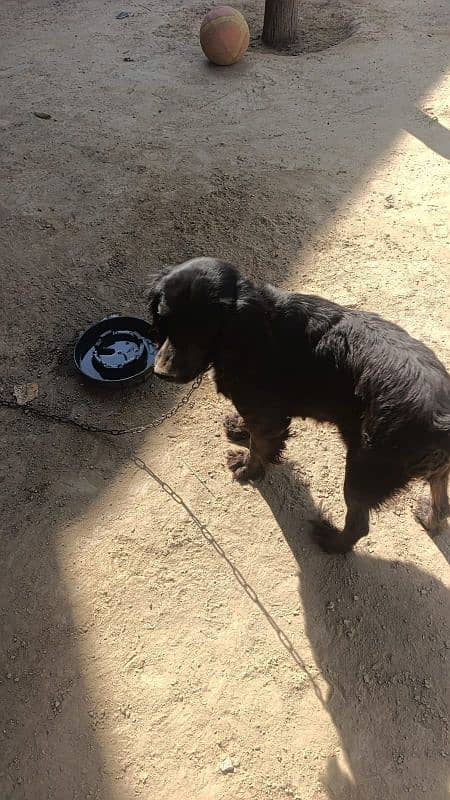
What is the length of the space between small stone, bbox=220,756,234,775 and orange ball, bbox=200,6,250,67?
27.1 ft

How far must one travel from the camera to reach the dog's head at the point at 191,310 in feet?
8.95

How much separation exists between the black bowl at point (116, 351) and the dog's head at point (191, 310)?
52.8 inches

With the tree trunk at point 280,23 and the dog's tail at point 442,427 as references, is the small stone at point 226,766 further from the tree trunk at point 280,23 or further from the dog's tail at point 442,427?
the tree trunk at point 280,23

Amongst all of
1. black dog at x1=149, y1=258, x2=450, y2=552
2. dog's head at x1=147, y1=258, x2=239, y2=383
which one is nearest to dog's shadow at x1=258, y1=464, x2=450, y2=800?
black dog at x1=149, y1=258, x2=450, y2=552

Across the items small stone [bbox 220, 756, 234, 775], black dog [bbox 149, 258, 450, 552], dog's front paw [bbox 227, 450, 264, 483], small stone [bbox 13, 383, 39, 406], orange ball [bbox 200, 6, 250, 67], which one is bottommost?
small stone [bbox 220, 756, 234, 775]

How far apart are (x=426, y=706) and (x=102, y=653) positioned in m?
1.73

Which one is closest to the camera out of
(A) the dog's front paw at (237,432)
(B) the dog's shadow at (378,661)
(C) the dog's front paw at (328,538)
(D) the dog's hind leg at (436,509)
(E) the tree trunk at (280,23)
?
(B) the dog's shadow at (378,661)

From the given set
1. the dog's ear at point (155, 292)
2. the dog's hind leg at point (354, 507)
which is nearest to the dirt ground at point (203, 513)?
the dog's hind leg at point (354, 507)

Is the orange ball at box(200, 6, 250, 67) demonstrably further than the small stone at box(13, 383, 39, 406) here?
Yes

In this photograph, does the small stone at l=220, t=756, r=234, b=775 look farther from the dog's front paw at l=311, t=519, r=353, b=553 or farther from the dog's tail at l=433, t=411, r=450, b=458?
the dog's tail at l=433, t=411, r=450, b=458

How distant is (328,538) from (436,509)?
67cm

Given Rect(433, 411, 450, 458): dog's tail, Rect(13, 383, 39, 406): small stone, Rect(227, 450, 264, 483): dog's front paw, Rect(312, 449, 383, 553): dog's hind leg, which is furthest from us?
Rect(13, 383, 39, 406): small stone

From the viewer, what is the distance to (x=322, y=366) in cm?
288

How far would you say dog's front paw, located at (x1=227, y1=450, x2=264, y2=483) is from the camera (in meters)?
3.77
